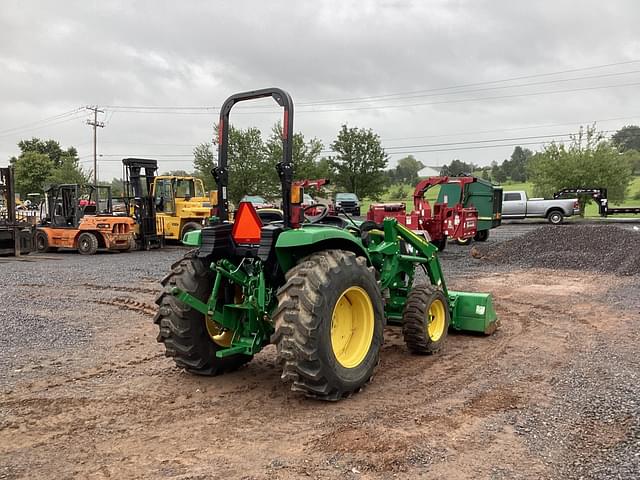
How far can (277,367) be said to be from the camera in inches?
221

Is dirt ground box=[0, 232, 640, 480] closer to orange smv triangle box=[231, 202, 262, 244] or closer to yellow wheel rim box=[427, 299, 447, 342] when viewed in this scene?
yellow wheel rim box=[427, 299, 447, 342]

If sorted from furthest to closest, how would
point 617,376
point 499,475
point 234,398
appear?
point 617,376, point 234,398, point 499,475

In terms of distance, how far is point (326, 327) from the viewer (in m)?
4.35

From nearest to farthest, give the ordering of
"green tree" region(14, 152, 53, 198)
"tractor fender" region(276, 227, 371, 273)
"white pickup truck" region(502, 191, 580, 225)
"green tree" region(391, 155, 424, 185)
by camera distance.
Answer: "tractor fender" region(276, 227, 371, 273), "white pickup truck" region(502, 191, 580, 225), "green tree" region(14, 152, 53, 198), "green tree" region(391, 155, 424, 185)

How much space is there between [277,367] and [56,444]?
2217 millimetres

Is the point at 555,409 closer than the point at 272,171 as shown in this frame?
Yes

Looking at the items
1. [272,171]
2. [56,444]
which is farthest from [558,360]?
[272,171]

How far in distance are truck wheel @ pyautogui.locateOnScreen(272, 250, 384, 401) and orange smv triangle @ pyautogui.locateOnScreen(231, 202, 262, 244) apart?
0.54 m

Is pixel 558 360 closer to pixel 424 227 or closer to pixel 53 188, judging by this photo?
pixel 424 227

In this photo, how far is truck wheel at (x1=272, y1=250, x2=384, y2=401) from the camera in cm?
424

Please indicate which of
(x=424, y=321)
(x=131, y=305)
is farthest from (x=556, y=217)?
(x=424, y=321)

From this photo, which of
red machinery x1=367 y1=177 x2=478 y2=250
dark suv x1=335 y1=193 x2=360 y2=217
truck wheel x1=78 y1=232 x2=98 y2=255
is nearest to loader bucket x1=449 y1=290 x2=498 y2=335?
red machinery x1=367 y1=177 x2=478 y2=250

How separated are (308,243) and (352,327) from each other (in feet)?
3.51

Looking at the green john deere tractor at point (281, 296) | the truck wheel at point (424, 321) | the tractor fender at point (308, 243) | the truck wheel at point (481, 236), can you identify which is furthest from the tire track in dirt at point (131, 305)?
the truck wheel at point (481, 236)
